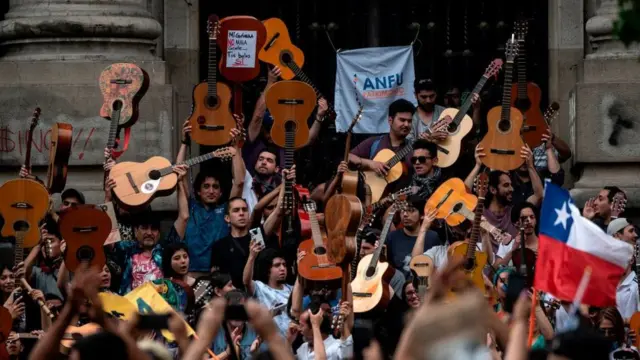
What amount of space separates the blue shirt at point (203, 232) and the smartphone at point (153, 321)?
7752 millimetres

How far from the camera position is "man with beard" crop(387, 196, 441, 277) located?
1644 cm

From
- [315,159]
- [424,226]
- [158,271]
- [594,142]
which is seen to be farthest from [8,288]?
[594,142]

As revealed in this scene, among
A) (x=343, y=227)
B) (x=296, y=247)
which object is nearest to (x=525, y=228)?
(x=343, y=227)

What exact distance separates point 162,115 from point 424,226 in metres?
3.62

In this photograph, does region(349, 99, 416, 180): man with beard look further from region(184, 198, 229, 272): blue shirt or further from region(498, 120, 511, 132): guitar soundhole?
region(184, 198, 229, 272): blue shirt

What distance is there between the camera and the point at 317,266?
612 inches

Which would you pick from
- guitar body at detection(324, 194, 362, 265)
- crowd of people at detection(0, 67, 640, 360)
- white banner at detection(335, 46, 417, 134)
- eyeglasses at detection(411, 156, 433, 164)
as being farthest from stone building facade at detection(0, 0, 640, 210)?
guitar body at detection(324, 194, 362, 265)

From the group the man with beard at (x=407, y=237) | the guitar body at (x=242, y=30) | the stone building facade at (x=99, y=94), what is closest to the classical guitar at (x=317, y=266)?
the man with beard at (x=407, y=237)

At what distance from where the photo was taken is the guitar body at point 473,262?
15.4 metres

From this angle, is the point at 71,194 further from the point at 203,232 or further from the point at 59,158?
the point at 203,232

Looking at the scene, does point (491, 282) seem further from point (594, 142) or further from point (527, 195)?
point (594, 142)

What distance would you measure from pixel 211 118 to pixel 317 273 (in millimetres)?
2569

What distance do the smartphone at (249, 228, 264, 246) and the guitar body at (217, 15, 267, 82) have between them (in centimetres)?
208

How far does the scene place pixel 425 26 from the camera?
20.4 meters
